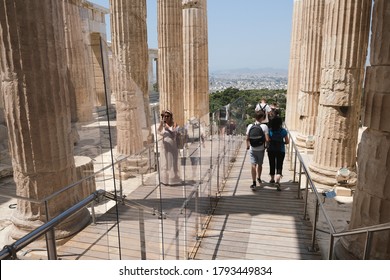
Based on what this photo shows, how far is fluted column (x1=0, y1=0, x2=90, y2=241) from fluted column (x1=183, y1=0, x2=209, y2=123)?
34.4ft

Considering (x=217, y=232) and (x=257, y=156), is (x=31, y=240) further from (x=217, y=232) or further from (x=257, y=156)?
(x=257, y=156)

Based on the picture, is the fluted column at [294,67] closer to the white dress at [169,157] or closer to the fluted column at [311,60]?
the fluted column at [311,60]

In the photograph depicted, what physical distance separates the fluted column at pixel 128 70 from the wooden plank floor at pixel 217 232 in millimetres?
4510

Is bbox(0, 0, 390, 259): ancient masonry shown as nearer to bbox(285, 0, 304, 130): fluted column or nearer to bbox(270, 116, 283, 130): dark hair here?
bbox(285, 0, 304, 130): fluted column

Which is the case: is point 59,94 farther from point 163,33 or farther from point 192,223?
point 163,33

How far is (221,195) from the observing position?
7.06m

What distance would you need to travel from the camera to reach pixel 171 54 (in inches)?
550

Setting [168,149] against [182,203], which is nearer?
[182,203]

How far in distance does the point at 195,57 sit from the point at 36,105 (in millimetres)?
11193

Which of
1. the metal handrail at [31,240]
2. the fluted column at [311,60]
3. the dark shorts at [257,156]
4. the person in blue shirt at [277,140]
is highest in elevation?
the fluted column at [311,60]

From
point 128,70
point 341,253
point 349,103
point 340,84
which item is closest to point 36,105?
point 341,253

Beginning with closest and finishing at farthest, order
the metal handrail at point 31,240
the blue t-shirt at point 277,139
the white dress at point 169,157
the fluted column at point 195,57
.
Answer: the metal handrail at point 31,240 < the white dress at point 169,157 < the blue t-shirt at point 277,139 < the fluted column at point 195,57

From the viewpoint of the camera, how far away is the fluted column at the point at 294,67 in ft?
48.2

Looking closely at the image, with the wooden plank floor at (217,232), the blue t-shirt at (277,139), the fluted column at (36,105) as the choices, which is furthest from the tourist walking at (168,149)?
the blue t-shirt at (277,139)
